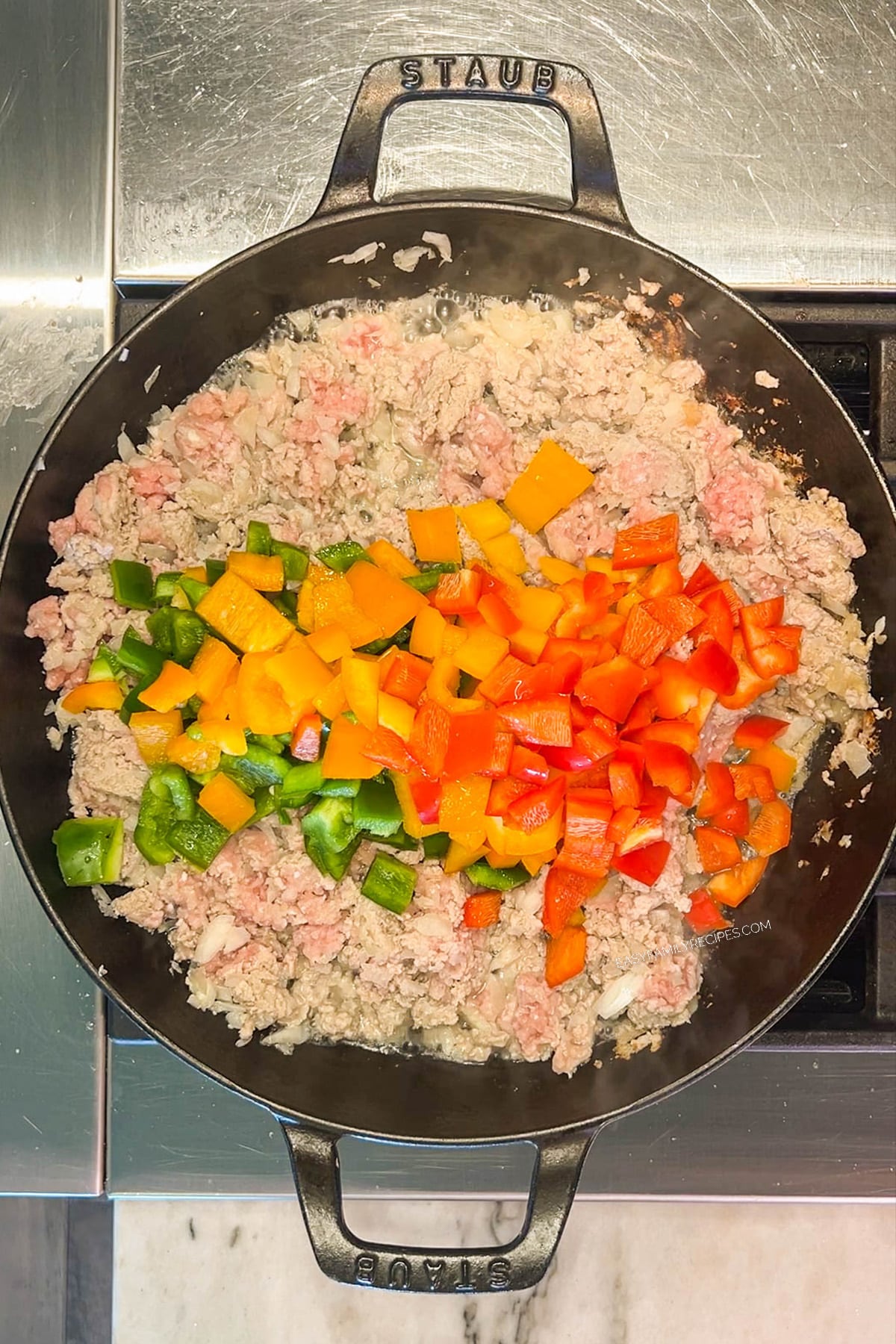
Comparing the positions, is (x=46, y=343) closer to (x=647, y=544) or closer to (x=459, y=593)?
(x=459, y=593)

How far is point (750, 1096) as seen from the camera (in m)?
1.60

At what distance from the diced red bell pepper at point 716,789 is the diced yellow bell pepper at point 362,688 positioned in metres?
0.50

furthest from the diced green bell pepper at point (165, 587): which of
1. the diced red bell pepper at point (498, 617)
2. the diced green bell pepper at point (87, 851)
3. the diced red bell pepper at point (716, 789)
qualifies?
the diced red bell pepper at point (716, 789)

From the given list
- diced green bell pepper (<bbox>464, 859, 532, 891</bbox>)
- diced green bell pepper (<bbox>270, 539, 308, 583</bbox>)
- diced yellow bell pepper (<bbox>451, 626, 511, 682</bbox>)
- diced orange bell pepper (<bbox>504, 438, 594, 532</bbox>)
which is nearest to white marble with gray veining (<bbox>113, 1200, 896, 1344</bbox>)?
diced green bell pepper (<bbox>464, 859, 532, 891</bbox>)

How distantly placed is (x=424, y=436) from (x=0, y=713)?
0.72m

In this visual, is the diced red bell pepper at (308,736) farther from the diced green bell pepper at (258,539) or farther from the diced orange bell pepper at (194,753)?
the diced green bell pepper at (258,539)

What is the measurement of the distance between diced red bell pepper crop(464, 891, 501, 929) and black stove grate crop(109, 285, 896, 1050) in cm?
51

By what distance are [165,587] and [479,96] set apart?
77cm

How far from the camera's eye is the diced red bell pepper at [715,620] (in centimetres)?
141

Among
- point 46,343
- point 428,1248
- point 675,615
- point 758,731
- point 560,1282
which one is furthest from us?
point 560,1282

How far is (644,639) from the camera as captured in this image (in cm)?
137

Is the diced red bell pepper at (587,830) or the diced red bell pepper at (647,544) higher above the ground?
the diced red bell pepper at (647,544)

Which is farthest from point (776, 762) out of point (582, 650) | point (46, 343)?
point (46, 343)

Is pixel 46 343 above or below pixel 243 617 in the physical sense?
above
